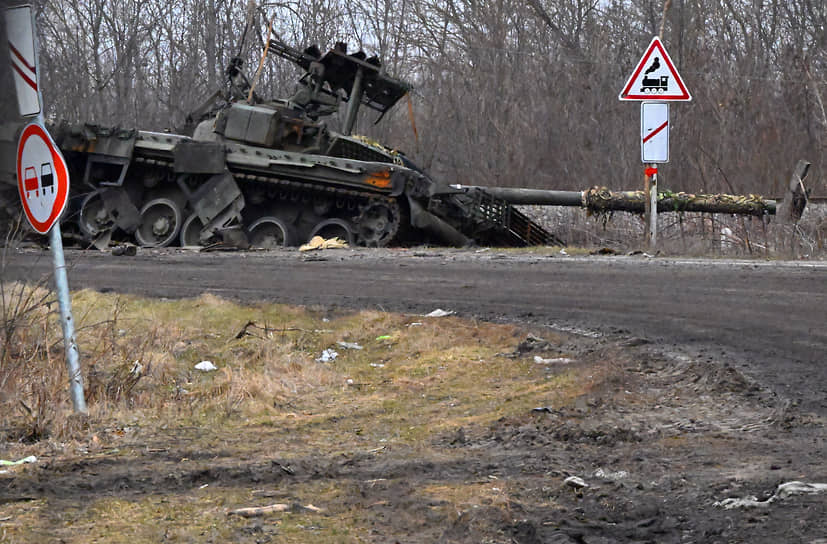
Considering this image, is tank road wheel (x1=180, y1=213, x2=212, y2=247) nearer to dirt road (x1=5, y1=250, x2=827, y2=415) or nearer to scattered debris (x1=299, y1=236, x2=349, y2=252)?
scattered debris (x1=299, y1=236, x2=349, y2=252)

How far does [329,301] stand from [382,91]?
12.2 meters

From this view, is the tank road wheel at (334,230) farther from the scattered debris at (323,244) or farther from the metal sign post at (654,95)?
the metal sign post at (654,95)

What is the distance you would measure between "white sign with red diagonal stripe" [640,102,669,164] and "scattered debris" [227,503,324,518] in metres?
10.4

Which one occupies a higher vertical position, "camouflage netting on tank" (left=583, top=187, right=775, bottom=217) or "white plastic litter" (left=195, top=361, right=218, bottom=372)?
"camouflage netting on tank" (left=583, top=187, right=775, bottom=217)

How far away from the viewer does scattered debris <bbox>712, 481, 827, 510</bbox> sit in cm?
358

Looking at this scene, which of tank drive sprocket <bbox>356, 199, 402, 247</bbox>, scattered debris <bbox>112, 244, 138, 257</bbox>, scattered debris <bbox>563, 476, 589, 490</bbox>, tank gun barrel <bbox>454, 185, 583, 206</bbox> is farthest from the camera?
tank gun barrel <bbox>454, 185, 583, 206</bbox>

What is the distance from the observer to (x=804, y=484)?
3.68m

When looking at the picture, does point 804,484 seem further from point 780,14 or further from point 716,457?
point 780,14

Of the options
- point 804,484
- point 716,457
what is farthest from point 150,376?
point 804,484

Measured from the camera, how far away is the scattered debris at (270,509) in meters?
3.94

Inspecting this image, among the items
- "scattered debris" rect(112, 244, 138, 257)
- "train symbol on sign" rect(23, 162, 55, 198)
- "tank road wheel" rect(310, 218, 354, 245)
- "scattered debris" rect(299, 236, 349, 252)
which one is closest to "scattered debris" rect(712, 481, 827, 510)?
"train symbol on sign" rect(23, 162, 55, 198)

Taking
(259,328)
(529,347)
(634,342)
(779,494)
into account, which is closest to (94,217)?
(259,328)

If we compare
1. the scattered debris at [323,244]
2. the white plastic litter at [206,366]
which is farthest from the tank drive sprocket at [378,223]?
the white plastic litter at [206,366]

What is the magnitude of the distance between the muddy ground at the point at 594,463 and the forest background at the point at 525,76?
17.2 metres
